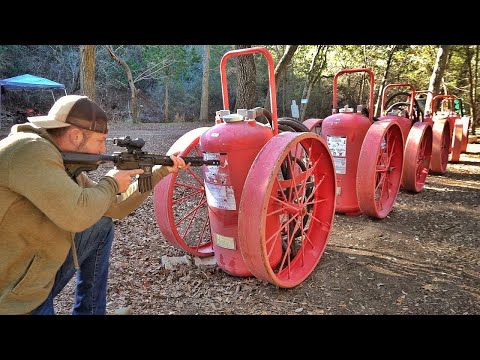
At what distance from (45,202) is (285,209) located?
1.90 meters

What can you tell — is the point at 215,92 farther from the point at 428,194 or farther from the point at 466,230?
the point at 466,230

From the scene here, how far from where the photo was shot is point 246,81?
22.8 ft

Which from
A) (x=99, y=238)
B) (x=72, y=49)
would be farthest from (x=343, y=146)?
(x=72, y=49)

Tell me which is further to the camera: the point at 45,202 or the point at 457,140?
the point at 457,140

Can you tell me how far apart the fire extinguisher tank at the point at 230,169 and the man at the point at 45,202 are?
0.93 meters

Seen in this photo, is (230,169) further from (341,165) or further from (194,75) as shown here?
(194,75)

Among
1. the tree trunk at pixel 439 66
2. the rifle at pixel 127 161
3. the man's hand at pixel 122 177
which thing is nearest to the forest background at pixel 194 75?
the tree trunk at pixel 439 66

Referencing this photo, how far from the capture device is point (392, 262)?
3904 mm

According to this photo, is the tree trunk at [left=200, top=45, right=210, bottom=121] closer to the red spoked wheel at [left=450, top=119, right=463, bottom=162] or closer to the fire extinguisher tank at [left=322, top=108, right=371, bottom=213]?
the red spoked wheel at [left=450, top=119, right=463, bottom=162]

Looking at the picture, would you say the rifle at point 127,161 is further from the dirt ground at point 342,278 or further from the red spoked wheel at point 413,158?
the red spoked wheel at point 413,158

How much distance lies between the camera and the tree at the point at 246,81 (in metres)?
6.85

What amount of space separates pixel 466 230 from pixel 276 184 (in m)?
3.11

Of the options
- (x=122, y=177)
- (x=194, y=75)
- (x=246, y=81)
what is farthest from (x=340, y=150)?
(x=194, y=75)

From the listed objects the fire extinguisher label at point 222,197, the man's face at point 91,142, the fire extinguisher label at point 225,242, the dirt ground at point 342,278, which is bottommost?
the dirt ground at point 342,278
